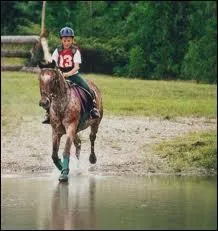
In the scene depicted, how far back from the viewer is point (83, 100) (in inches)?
640

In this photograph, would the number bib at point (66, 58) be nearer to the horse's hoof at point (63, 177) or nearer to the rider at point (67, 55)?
the rider at point (67, 55)

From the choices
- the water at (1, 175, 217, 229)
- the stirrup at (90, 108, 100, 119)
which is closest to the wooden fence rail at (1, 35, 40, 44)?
the stirrup at (90, 108, 100, 119)

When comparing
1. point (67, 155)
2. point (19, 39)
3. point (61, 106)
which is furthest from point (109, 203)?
point (19, 39)

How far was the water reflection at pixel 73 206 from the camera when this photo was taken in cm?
1064

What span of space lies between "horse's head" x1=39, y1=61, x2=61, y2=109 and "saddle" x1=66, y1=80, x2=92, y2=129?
87 centimetres

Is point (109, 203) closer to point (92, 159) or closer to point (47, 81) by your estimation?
point (47, 81)

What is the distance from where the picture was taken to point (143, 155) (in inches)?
704

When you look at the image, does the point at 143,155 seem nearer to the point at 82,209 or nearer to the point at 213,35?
the point at 82,209

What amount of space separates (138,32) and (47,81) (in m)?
23.6

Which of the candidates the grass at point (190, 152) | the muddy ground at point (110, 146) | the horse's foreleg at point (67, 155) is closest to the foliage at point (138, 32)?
the muddy ground at point (110, 146)

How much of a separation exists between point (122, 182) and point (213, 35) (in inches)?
996

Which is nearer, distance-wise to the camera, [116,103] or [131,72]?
[116,103]

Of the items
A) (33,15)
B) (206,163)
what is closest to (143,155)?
(206,163)

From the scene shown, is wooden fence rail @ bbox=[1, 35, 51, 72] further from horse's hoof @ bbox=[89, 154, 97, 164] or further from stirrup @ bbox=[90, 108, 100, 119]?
stirrup @ bbox=[90, 108, 100, 119]
